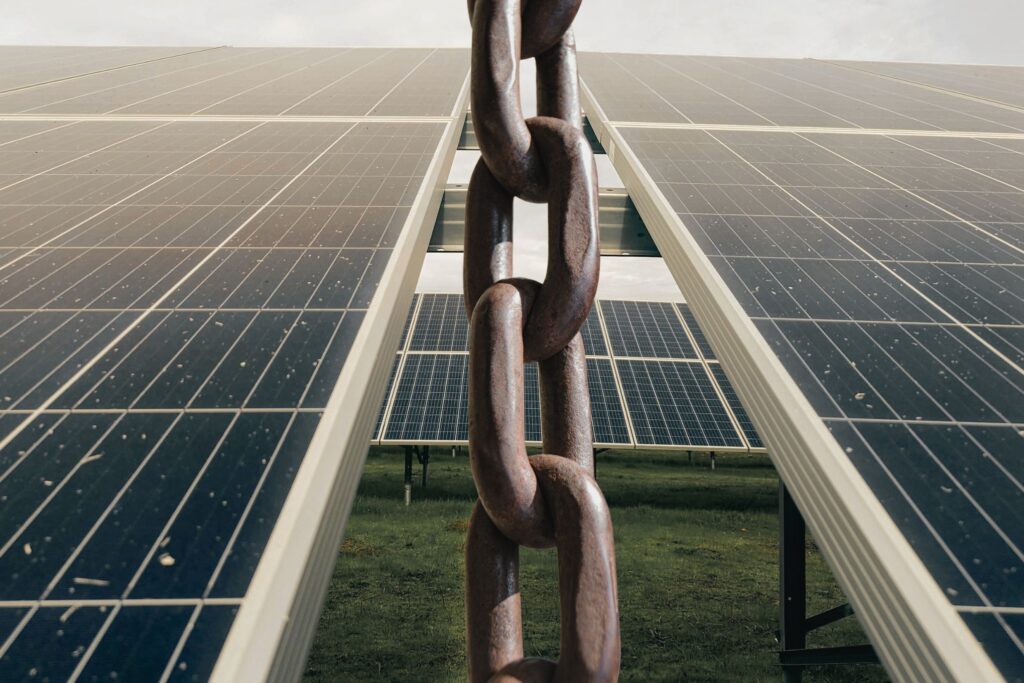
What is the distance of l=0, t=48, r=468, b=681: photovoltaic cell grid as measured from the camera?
1.95 metres

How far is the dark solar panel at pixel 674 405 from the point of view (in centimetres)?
977

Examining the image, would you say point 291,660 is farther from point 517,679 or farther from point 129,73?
point 129,73

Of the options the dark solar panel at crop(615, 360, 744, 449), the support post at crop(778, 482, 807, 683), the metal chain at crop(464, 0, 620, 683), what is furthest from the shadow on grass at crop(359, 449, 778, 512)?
the metal chain at crop(464, 0, 620, 683)

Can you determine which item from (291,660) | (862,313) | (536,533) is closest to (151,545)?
(291,660)

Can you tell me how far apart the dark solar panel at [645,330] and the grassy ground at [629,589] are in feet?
8.97

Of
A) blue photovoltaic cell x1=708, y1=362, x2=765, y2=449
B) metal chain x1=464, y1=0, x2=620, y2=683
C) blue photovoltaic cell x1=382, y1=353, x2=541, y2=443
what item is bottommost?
blue photovoltaic cell x1=708, y1=362, x2=765, y2=449

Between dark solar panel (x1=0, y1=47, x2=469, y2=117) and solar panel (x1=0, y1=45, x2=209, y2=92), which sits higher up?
solar panel (x1=0, y1=45, x2=209, y2=92)

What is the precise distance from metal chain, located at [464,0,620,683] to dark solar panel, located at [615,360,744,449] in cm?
875

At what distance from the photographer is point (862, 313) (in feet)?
13.3

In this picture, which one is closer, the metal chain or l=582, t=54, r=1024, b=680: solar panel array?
the metal chain

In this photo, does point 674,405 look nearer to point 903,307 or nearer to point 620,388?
point 620,388

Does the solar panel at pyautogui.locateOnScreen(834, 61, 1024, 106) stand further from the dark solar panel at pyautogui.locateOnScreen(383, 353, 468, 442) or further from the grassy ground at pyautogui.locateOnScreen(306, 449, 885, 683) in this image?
the dark solar panel at pyautogui.locateOnScreen(383, 353, 468, 442)

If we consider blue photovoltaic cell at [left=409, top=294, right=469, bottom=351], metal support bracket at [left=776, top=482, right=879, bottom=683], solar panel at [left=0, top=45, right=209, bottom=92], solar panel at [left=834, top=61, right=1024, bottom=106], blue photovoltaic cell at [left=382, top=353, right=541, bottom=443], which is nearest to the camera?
metal support bracket at [left=776, top=482, right=879, bottom=683]

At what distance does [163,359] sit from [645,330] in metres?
10.6
